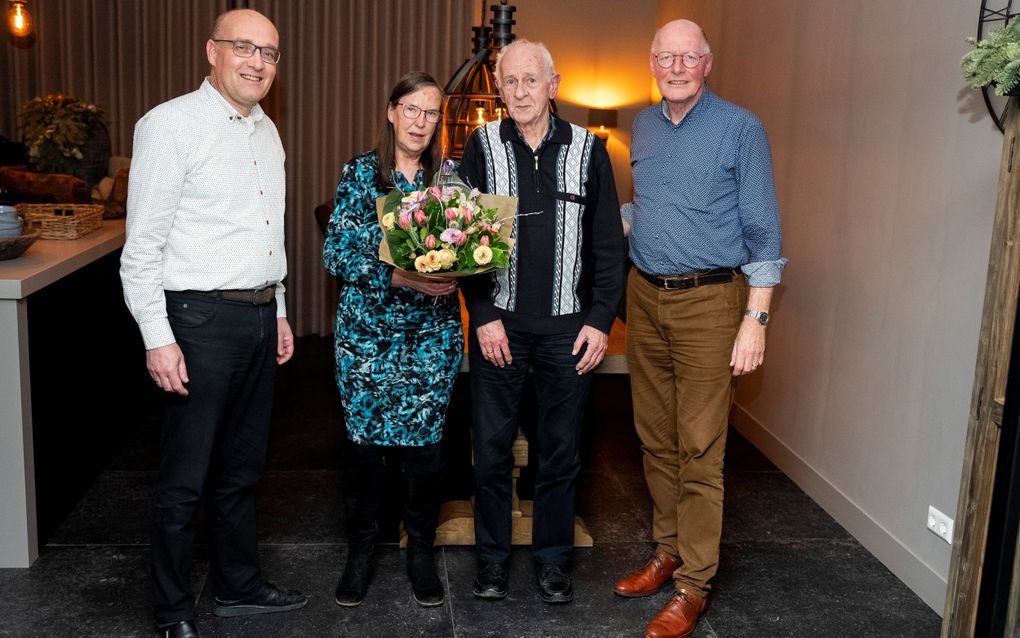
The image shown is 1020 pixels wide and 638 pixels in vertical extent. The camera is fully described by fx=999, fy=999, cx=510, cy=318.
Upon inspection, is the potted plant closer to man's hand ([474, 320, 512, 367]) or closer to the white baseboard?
man's hand ([474, 320, 512, 367])

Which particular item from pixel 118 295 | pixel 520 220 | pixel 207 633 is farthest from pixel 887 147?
pixel 118 295

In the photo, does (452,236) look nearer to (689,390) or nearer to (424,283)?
(424,283)

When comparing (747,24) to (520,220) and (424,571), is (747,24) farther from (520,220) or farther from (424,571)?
(424,571)

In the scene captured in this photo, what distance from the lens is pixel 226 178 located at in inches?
110

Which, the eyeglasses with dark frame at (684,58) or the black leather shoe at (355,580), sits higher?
the eyeglasses with dark frame at (684,58)

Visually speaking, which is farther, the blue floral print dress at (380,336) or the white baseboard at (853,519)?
the white baseboard at (853,519)

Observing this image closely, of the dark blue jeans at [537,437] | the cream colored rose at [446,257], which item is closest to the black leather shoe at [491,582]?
the dark blue jeans at [537,437]

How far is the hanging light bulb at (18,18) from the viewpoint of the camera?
7172mm

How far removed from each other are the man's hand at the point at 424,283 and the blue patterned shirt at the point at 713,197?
2.27ft

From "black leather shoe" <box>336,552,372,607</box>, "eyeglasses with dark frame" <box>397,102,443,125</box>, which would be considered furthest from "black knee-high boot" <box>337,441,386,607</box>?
"eyeglasses with dark frame" <box>397,102,443,125</box>

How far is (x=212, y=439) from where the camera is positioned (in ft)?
9.55

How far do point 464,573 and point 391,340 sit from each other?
3.23ft

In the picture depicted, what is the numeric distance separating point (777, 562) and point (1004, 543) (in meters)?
1.49

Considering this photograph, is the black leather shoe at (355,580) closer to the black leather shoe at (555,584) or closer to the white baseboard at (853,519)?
the black leather shoe at (555,584)
